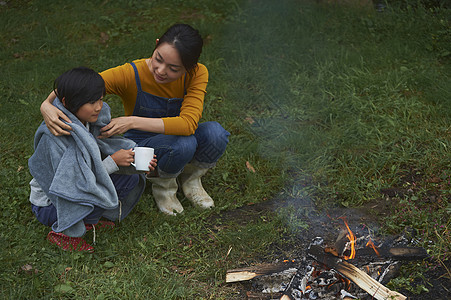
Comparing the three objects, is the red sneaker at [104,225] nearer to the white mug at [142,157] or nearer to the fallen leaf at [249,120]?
the white mug at [142,157]

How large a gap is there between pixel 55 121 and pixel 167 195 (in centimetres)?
114

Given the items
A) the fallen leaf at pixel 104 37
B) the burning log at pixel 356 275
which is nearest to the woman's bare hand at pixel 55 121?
the burning log at pixel 356 275

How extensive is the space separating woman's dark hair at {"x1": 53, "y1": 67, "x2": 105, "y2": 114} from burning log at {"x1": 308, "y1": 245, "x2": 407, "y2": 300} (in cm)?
160

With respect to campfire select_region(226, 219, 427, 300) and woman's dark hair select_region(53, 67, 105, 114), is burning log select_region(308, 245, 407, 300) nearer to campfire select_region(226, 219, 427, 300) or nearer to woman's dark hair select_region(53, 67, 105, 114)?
campfire select_region(226, 219, 427, 300)

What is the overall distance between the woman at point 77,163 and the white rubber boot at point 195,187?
2.56 ft

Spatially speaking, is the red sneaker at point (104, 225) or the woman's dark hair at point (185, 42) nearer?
the woman's dark hair at point (185, 42)

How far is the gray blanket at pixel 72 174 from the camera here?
2877 millimetres

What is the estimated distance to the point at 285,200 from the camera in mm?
3854

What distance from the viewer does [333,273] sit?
296 centimetres

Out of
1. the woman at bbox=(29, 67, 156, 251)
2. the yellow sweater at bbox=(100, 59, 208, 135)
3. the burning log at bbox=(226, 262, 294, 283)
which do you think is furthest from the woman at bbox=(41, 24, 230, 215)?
the burning log at bbox=(226, 262, 294, 283)

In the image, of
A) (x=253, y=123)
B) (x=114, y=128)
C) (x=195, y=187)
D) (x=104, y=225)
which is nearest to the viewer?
(x=114, y=128)

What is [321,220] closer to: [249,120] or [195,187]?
[195,187]

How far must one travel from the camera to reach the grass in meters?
3.11

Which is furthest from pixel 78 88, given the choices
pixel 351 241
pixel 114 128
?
pixel 351 241
